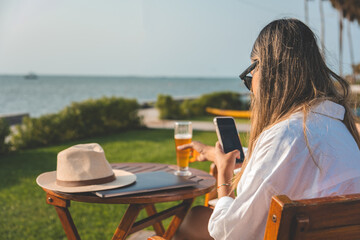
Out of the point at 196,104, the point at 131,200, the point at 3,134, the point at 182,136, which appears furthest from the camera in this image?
the point at 196,104

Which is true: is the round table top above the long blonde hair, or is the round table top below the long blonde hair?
below

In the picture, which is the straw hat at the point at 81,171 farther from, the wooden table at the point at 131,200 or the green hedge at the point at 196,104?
the green hedge at the point at 196,104

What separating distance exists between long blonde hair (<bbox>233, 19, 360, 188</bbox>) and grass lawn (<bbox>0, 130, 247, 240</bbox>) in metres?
0.66

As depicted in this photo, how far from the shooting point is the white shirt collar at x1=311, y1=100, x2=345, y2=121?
144cm

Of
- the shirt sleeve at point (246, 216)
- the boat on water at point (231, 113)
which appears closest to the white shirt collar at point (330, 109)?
the shirt sleeve at point (246, 216)

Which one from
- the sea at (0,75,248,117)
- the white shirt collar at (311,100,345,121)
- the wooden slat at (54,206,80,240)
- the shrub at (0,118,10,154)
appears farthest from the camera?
the sea at (0,75,248,117)

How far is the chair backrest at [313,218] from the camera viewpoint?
1.03 meters

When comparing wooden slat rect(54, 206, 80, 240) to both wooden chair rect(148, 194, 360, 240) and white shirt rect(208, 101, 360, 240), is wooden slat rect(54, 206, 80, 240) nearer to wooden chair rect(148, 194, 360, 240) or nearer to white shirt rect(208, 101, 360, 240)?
white shirt rect(208, 101, 360, 240)

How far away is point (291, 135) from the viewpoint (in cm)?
132

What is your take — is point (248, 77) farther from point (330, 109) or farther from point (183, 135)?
point (183, 135)

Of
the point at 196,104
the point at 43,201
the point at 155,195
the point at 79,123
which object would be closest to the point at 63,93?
the point at 196,104

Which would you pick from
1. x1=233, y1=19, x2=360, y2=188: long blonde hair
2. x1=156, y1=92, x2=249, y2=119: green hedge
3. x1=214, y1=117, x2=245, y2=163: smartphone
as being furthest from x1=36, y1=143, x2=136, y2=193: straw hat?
x1=156, y1=92, x2=249, y2=119: green hedge

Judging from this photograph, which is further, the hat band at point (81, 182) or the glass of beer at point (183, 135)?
the glass of beer at point (183, 135)

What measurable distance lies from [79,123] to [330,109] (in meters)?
9.04
